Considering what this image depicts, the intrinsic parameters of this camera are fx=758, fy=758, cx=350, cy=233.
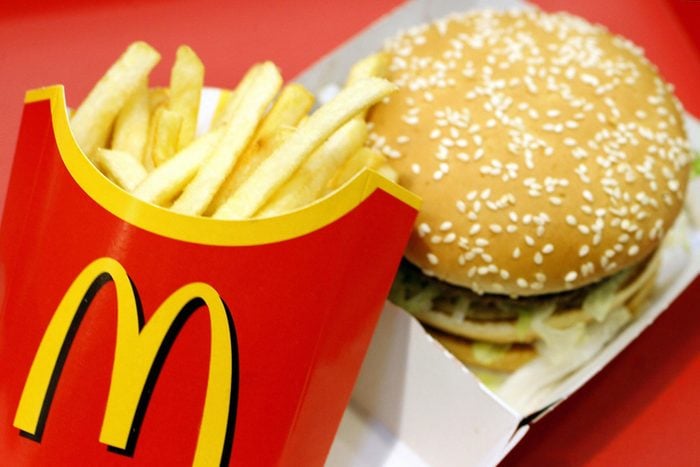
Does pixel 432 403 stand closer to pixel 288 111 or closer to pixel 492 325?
pixel 492 325

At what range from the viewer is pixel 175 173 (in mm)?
1295

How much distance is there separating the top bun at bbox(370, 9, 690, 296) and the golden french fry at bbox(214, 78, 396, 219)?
44 cm

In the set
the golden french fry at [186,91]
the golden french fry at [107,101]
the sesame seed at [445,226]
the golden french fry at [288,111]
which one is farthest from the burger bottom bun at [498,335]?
the golden french fry at [107,101]

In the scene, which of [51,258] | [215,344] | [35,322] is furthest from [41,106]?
[215,344]

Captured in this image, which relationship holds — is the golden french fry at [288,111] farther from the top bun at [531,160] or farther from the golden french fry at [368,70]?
the top bun at [531,160]

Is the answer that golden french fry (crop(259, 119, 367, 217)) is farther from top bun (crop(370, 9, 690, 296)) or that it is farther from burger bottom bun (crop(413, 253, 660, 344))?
burger bottom bun (crop(413, 253, 660, 344))

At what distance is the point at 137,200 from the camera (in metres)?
1.19

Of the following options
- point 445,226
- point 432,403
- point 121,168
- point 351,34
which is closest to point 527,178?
point 445,226

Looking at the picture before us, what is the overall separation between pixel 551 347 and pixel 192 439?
956 mm

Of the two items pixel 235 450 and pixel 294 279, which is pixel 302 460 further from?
pixel 294 279

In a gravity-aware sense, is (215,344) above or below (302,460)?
above

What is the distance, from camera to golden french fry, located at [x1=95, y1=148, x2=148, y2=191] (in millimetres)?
1293

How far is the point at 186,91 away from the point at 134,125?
0.39 ft

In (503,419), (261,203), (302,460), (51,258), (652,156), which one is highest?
(652,156)
